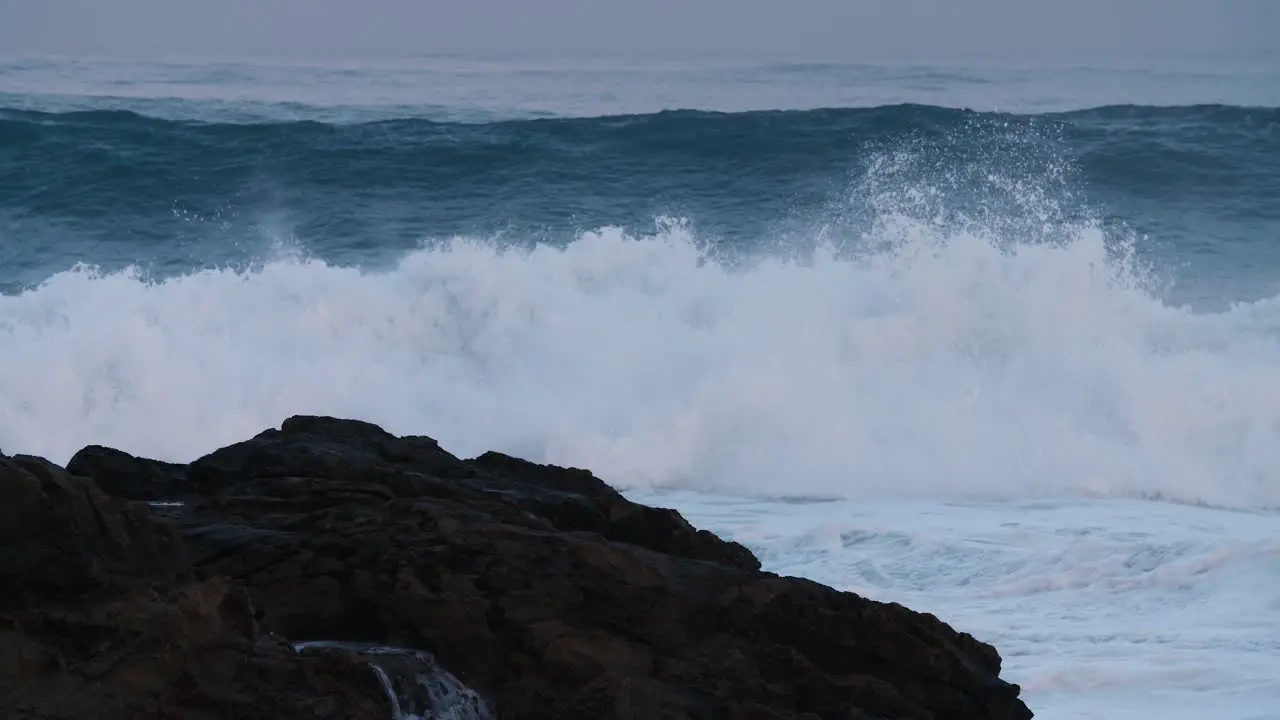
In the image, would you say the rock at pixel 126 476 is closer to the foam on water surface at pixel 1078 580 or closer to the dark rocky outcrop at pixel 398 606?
the dark rocky outcrop at pixel 398 606

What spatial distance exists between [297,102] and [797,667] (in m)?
20.7

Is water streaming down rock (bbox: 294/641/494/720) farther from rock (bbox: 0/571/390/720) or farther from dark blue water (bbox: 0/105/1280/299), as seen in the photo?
dark blue water (bbox: 0/105/1280/299)

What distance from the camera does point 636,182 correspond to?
19500 mm

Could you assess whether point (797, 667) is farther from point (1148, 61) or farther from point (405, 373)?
point (1148, 61)

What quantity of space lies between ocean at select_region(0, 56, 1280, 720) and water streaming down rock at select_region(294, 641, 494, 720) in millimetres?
2893

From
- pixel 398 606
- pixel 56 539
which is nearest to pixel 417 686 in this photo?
pixel 398 606

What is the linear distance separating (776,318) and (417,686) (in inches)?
379

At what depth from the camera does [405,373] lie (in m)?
12.7

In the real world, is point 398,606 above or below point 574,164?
below

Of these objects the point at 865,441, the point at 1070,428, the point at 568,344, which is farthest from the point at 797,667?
the point at 568,344

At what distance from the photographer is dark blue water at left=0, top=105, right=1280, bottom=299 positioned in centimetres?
1697

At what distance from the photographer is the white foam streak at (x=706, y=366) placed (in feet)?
35.2

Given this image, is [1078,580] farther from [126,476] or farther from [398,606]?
[126,476]

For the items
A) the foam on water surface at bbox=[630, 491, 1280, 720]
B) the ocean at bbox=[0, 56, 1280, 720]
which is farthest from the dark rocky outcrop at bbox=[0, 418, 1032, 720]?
the ocean at bbox=[0, 56, 1280, 720]
